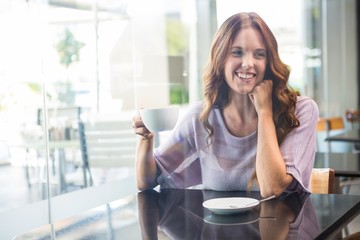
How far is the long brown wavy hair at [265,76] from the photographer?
7.06 feet

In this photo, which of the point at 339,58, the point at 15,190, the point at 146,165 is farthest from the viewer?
the point at 339,58

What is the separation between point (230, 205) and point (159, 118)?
22.7 inches

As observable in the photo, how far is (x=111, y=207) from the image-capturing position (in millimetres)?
2037

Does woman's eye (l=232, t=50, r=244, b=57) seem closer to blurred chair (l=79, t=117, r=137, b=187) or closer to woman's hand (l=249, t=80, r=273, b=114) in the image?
woman's hand (l=249, t=80, r=273, b=114)

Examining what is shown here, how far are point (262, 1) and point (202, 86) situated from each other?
1.49 feet

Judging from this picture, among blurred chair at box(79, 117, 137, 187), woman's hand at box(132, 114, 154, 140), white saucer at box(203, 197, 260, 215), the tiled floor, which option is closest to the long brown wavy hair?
woman's hand at box(132, 114, 154, 140)

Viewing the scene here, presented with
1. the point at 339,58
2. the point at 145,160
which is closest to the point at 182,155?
the point at 145,160

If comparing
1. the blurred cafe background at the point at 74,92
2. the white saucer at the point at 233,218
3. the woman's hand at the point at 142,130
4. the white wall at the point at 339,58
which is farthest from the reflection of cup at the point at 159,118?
the white wall at the point at 339,58

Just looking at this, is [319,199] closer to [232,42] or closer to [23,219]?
[232,42]

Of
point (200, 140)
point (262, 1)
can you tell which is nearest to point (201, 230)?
point (200, 140)

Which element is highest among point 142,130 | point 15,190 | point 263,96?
point 263,96

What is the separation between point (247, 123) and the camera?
2.20 m

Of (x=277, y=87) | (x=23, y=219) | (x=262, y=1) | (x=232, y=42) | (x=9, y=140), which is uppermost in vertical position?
(x=262, y=1)

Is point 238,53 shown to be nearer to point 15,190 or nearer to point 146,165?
point 146,165
